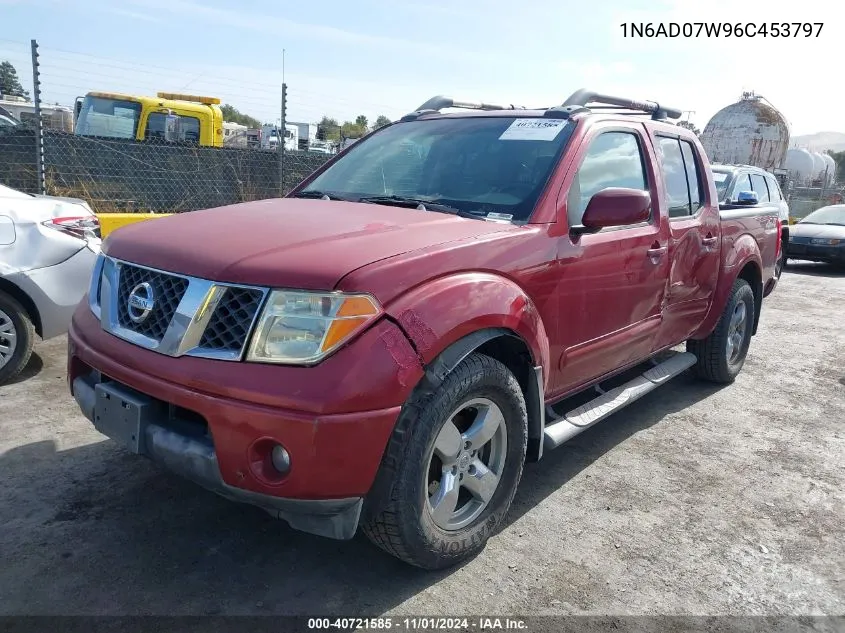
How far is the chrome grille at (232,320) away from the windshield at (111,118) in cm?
1032

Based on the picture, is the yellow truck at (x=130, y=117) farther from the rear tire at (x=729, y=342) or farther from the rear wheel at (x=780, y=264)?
the rear wheel at (x=780, y=264)

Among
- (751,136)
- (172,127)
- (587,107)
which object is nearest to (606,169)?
A: (587,107)

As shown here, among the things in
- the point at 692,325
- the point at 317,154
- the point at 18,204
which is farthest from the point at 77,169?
the point at 692,325

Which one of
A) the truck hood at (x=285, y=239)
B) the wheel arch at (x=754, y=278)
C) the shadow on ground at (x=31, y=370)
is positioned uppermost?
the truck hood at (x=285, y=239)

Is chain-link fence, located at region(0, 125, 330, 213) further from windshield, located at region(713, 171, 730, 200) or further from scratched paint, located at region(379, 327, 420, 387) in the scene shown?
scratched paint, located at region(379, 327, 420, 387)

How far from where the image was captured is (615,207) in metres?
3.16

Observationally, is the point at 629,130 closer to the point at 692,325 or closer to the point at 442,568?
the point at 692,325

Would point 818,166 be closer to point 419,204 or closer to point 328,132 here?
Answer: point 328,132

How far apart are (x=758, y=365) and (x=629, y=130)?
333cm

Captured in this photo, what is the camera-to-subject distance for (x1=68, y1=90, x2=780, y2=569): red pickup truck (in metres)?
2.29

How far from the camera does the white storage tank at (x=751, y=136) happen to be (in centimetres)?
3006

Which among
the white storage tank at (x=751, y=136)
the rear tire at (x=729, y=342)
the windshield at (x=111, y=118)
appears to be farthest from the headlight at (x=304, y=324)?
the white storage tank at (x=751, y=136)

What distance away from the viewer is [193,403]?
2332mm

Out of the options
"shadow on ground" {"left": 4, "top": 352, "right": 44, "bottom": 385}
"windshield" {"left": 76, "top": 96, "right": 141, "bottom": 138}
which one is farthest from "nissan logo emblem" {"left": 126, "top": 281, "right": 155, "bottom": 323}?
"windshield" {"left": 76, "top": 96, "right": 141, "bottom": 138}
